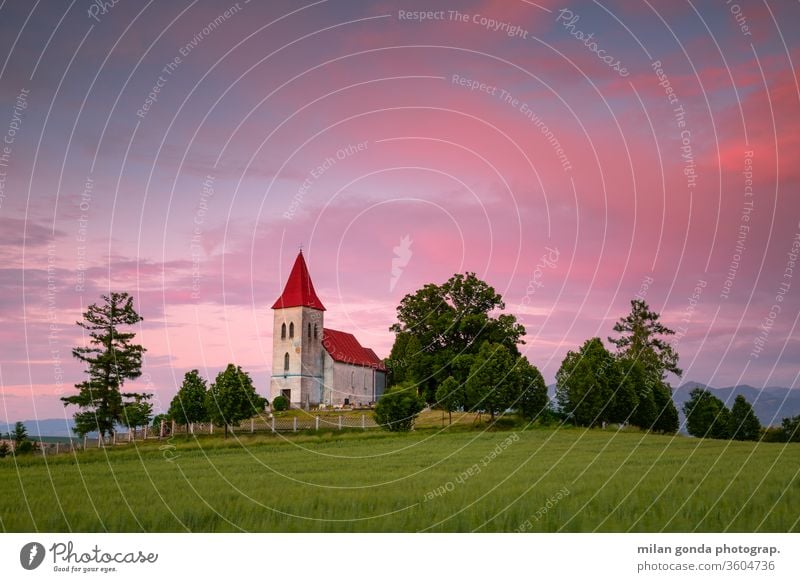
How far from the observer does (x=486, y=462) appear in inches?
869

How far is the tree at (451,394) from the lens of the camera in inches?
1864

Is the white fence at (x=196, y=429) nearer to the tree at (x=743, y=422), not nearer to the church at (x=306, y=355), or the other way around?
the church at (x=306, y=355)

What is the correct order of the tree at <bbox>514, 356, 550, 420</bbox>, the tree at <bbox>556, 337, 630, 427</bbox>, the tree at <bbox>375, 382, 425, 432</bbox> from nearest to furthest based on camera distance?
the tree at <bbox>375, 382, 425, 432</bbox>
the tree at <bbox>556, 337, 630, 427</bbox>
the tree at <bbox>514, 356, 550, 420</bbox>

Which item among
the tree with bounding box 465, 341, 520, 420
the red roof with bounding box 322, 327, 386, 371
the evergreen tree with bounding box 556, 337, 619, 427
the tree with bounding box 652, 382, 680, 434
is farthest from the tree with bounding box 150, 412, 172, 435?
the red roof with bounding box 322, 327, 386, 371

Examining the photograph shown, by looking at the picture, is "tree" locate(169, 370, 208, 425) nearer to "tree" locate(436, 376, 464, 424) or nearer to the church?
"tree" locate(436, 376, 464, 424)

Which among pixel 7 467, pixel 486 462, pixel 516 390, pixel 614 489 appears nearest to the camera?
pixel 614 489

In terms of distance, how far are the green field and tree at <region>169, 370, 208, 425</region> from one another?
2054 centimetres

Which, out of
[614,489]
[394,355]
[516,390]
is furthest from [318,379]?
[614,489]

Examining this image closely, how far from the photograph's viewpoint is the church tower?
75.1 metres

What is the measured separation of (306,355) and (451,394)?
31468 mm

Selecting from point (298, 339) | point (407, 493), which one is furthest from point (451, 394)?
point (407, 493)

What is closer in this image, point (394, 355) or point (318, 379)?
point (394, 355)
